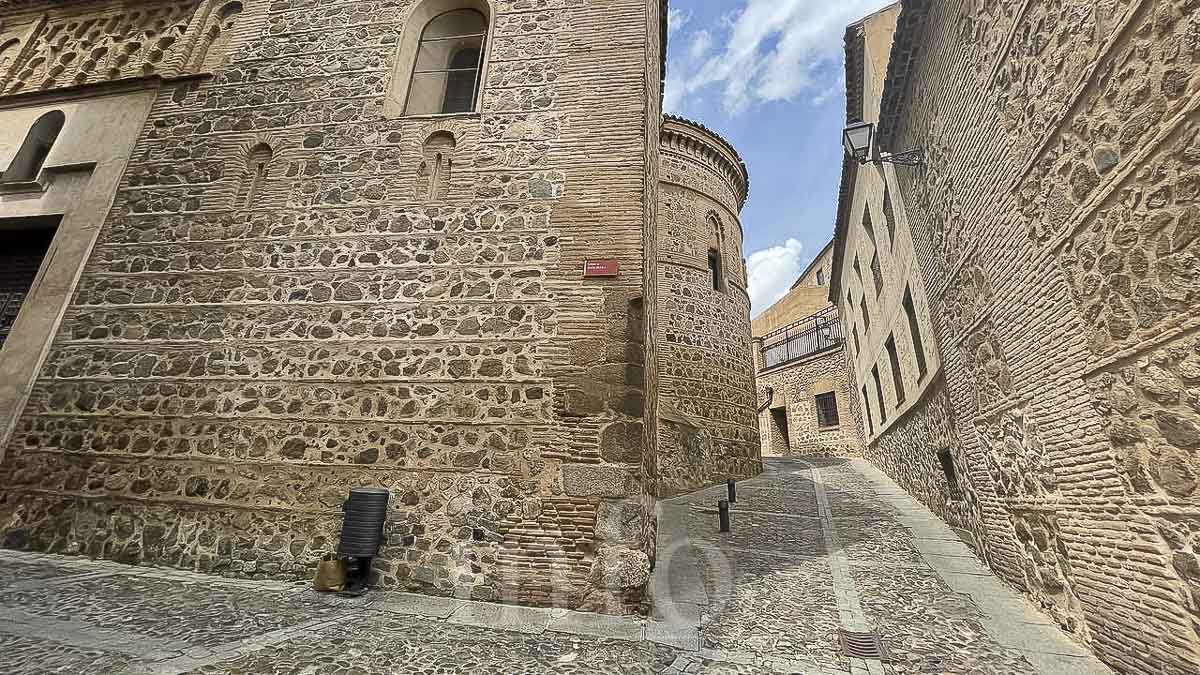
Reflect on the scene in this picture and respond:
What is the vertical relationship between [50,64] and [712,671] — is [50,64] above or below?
above

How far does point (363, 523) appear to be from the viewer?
3.57m

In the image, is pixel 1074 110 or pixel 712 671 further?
pixel 1074 110

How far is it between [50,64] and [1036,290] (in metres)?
11.5

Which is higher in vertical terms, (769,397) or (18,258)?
(769,397)

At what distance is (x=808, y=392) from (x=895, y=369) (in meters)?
9.48

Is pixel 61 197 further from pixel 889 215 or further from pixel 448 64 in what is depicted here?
pixel 889 215

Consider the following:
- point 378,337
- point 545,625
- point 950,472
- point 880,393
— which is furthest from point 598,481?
point 880,393

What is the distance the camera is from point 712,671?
2535mm

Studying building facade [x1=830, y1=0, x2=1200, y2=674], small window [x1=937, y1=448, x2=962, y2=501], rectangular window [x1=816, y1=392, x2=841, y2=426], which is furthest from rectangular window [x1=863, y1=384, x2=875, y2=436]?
building facade [x1=830, y1=0, x2=1200, y2=674]

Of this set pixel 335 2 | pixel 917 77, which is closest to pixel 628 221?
pixel 917 77

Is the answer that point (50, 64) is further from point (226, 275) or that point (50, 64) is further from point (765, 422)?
point (765, 422)

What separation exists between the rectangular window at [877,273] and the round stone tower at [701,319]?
3.34m

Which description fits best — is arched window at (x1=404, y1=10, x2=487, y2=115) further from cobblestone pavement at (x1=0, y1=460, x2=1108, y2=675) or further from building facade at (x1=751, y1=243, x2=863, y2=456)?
building facade at (x1=751, y1=243, x2=863, y2=456)

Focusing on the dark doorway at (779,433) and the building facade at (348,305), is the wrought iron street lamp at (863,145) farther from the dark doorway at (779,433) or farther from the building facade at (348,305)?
the dark doorway at (779,433)
